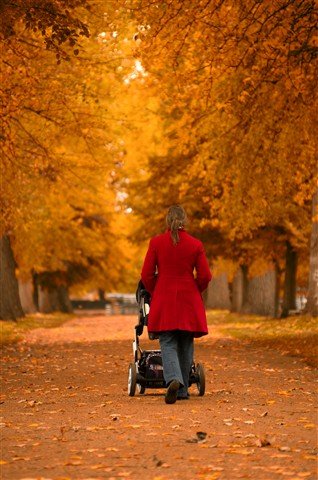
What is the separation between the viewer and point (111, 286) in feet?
202

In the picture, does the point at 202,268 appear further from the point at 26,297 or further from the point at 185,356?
the point at 26,297

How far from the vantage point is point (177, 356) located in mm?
12102

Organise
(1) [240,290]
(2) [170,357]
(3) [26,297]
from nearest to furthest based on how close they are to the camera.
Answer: (2) [170,357] → (1) [240,290] → (3) [26,297]

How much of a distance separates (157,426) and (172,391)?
1.87 meters

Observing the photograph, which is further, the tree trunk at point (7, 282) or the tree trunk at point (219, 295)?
the tree trunk at point (219, 295)

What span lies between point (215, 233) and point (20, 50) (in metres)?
20.7

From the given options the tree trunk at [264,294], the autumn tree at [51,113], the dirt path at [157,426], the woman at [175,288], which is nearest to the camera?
the dirt path at [157,426]

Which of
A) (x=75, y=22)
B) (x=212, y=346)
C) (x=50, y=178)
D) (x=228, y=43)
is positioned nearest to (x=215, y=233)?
(x=50, y=178)

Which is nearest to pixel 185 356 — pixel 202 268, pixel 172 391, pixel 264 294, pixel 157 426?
pixel 172 391

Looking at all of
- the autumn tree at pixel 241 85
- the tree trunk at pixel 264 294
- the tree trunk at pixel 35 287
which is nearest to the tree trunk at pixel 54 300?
the tree trunk at pixel 35 287

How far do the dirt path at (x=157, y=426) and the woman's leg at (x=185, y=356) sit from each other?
0.20 meters

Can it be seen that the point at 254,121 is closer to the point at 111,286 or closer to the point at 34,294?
the point at 34,294

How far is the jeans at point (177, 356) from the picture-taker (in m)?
11.9

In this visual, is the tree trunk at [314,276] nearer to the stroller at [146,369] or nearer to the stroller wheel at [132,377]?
the stroller at [146,369]
